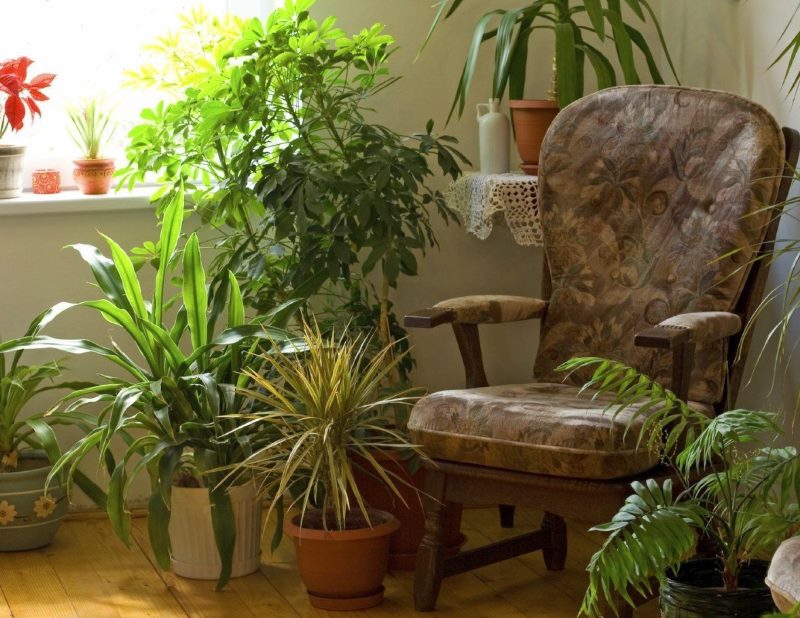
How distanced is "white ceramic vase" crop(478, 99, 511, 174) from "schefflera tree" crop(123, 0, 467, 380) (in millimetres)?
263

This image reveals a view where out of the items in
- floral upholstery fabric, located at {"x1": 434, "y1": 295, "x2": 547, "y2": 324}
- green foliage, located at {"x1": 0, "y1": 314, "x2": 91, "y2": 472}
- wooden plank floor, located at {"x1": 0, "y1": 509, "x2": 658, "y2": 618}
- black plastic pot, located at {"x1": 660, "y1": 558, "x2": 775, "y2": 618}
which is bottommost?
wooden plank floor, located at {"x1": 0, "y1": 509, "x2": 658, "y2": 618}

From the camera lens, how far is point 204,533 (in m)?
2.85

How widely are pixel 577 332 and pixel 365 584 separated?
2.60 feet

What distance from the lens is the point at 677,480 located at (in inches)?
97.7

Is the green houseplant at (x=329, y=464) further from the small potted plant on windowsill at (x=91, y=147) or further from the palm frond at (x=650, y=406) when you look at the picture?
the small potted plant on windowsill at (x=91, y=147)

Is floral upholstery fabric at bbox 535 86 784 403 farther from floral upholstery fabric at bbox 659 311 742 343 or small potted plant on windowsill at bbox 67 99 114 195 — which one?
small potted plant on windowsill at bbox 67 99 114 195

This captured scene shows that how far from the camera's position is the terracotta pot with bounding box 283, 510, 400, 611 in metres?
2.64

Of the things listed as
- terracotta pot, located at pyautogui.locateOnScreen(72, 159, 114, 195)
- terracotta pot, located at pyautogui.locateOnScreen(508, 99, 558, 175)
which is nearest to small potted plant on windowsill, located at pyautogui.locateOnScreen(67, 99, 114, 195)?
terracotta pot, located at pyautogui.locateOnScreen(72, 159, 114, 195)

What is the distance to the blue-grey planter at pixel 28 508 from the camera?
2.97 meters

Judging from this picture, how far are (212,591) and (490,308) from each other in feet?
3.03

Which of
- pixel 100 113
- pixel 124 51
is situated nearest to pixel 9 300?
pixel 100 113

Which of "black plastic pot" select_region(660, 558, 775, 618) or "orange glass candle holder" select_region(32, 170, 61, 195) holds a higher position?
"orange glass candle holder" select_region(32, 170, 61, 195)

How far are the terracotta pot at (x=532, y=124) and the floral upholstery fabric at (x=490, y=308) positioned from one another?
1.47ft

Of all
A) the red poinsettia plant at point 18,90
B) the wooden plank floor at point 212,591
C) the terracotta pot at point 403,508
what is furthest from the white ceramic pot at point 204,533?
the red poinsettia plant at point 18,90
